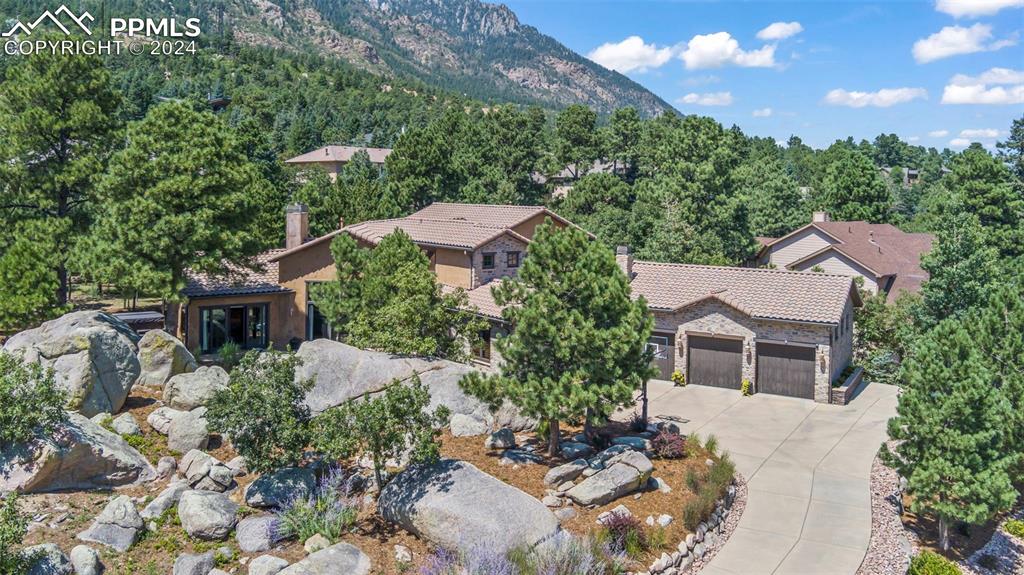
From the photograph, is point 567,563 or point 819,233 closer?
point 567,563

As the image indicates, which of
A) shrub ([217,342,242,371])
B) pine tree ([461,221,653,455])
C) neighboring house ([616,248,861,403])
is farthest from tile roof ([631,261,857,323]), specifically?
→ shrub ([217,342,242,371])

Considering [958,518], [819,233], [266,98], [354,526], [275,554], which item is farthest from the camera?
[266,98]

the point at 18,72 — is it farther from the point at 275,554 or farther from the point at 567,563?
the point at 567,563

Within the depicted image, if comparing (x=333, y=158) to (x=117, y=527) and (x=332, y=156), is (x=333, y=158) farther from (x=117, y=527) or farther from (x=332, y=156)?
(x=117, y=527)

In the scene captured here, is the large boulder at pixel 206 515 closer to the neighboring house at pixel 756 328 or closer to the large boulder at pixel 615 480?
the large boulder at pixel 615 480

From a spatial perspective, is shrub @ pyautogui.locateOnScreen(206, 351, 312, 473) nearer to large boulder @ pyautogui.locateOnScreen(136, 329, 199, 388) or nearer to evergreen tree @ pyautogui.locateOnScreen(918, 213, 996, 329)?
large boulder @ pyautogui.locateOnScreen(136, 329, 199, 388)

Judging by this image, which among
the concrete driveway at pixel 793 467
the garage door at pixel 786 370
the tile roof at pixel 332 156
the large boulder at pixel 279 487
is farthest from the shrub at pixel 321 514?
the tile roof at pixel 332 156

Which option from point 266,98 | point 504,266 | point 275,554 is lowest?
point 275,554

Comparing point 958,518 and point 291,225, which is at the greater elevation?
point 291,225

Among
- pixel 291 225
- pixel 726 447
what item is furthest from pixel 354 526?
pixel 291 225
